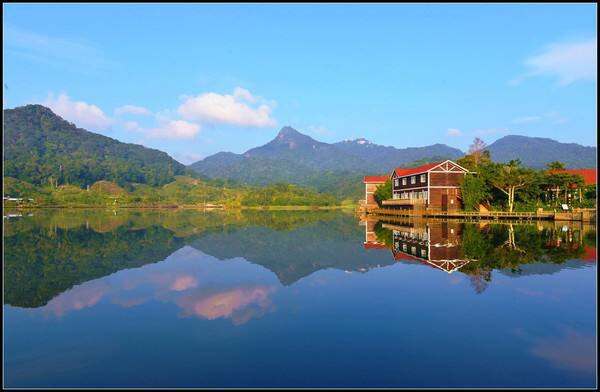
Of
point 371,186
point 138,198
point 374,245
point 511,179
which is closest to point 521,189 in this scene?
point 511,179

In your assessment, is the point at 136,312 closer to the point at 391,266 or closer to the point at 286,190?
the point at 391,266

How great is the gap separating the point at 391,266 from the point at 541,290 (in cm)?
683

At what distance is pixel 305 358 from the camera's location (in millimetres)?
7922

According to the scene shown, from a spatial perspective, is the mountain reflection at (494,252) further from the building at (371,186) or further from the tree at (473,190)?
the building at (371,186)

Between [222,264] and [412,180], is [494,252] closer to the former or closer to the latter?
[222,264]

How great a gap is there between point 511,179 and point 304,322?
4690 centimetres

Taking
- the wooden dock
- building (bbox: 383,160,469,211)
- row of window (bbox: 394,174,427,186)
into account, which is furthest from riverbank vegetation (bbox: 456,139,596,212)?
row of window (bbox: 394,174,427,186)

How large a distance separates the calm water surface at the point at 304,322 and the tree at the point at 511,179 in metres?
30.9

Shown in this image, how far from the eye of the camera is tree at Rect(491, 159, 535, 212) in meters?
49.1

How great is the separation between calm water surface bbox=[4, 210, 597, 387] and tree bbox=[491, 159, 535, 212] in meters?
30.9

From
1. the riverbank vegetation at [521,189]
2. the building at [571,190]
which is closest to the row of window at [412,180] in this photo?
the riverbank vegetation at [521,189]

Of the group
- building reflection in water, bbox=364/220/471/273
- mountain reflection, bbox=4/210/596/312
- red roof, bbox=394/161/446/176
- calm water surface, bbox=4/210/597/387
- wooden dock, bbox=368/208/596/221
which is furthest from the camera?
red roof, bbox=394/161/446/176

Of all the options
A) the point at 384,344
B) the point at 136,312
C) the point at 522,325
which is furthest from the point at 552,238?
the point at 136,312

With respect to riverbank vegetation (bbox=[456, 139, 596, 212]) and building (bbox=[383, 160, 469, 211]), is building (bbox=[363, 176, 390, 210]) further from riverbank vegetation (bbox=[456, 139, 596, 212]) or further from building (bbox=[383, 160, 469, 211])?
riverbank vegetation (bbox=[456, 139, 596, 212])
